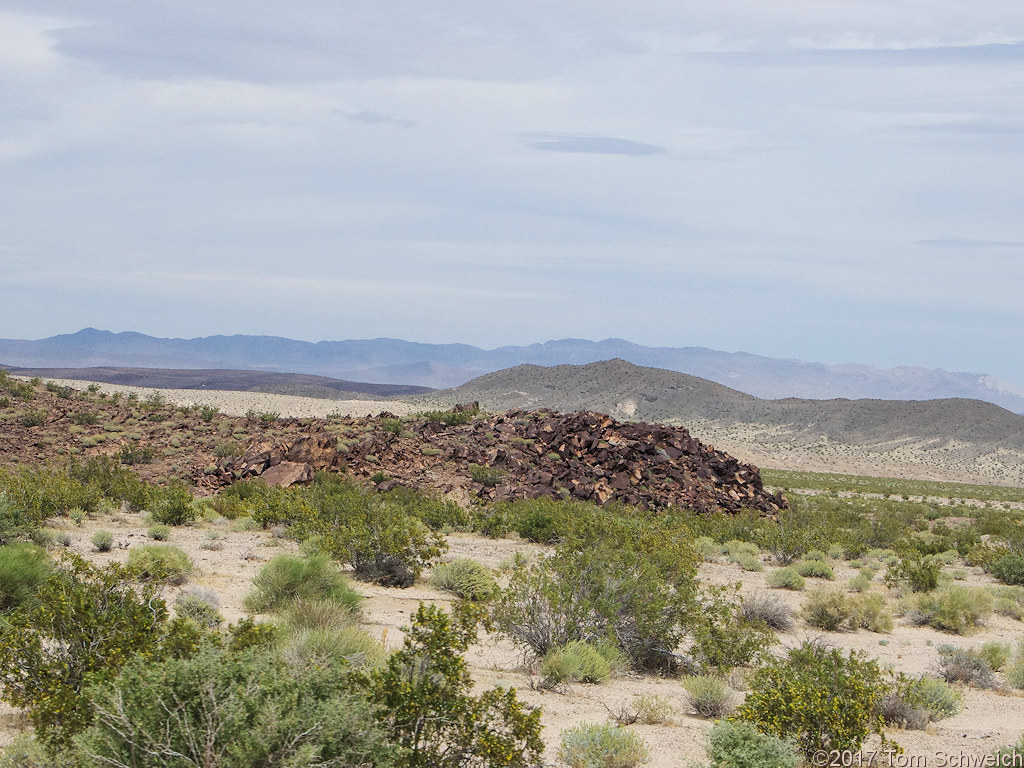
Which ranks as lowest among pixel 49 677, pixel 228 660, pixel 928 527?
pixel 928 527

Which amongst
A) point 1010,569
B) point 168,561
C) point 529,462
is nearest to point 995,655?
point 1010,569

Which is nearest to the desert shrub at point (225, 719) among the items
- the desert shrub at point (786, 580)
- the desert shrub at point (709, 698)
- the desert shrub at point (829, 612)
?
the desert shrub at point (709, 698)

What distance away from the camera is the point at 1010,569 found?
1847 centimetres

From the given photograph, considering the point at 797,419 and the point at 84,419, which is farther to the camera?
the point at 797,419

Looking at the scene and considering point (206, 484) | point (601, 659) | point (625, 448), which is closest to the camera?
point (601, 659)

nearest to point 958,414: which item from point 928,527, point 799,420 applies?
point 799,420

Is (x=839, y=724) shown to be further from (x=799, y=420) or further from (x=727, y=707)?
(x=799, y=420)

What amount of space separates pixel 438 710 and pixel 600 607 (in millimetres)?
5120

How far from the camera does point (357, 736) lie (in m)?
4.83

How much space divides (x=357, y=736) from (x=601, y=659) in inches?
186

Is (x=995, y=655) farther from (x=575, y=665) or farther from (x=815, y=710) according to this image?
(x=575, y=665)

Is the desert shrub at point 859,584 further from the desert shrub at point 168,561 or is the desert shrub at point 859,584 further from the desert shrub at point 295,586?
the desert shrub at point 168,561

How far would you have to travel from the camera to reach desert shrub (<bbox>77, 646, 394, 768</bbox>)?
14.4 ft

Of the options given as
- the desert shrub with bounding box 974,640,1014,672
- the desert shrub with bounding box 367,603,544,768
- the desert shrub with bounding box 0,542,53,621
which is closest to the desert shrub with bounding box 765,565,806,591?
the desert shrub with bounding box 974,640,1014,672
